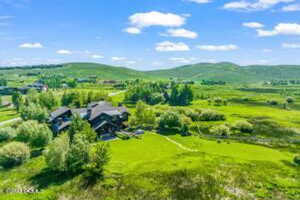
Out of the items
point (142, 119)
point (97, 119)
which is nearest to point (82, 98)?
point (97, 119)

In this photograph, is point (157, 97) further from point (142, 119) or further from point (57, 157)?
point (57, 157)

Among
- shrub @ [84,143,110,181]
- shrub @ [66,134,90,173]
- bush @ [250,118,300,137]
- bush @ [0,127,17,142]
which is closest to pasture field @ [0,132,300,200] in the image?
shrub @ [84,143,110,181]

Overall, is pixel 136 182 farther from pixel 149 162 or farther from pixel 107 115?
pixel 107 115

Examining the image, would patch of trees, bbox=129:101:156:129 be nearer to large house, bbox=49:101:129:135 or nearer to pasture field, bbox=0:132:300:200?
large house, bbox=49:101:129:135

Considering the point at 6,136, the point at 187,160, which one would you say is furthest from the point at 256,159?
the point at 6,136

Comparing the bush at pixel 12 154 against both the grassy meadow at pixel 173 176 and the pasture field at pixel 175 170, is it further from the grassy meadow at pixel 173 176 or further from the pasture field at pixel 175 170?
the pasture field at pixel 175 170

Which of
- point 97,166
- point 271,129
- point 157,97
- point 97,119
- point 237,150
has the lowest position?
point 271,129

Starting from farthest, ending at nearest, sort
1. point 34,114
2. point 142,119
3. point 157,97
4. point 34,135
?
1. point 157,97
2. point 34,114
3. point 142,119
4. point 34,135
